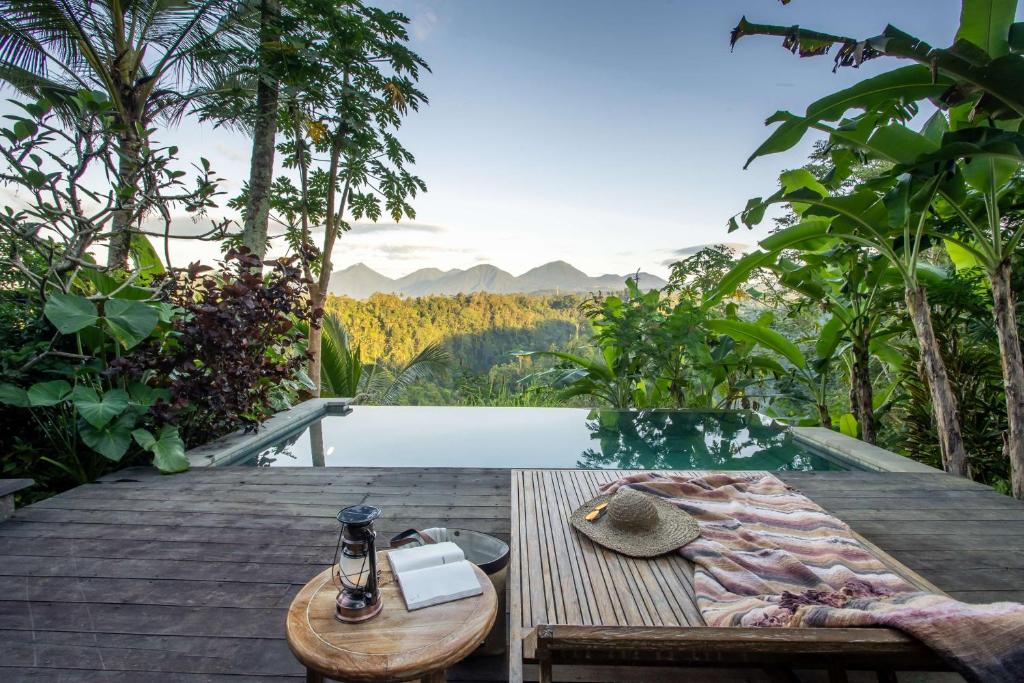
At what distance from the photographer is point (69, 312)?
2838mm

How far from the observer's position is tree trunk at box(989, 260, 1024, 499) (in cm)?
248

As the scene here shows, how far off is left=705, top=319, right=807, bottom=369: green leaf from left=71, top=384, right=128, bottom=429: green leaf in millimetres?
4259

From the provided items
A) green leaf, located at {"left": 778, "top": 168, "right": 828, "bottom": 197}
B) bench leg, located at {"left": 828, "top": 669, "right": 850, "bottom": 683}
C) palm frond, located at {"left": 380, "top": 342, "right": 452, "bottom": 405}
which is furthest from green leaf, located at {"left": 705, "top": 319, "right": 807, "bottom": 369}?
palm frond, located at {"left": 380, "top": 342, "right": 452, "bottom": 405}

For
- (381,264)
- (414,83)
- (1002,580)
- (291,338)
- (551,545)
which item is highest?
(414,83)

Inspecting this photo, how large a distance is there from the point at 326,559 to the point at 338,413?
3491 millimetres

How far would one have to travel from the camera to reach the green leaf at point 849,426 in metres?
4.11

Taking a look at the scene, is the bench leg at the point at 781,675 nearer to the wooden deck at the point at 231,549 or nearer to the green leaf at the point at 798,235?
the wooden deck at the point at 231,549

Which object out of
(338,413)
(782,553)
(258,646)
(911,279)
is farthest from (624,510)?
(338,413)

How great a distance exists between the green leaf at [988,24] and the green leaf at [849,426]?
2691 mm

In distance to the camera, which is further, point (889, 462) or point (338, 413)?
point (338, 413)

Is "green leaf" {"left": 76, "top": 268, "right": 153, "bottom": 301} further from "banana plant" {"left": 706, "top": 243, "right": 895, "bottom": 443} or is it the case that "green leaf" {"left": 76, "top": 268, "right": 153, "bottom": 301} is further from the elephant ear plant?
"banana plant" {"left": 706, "top": 243, "right": 895, "bottom": 443}

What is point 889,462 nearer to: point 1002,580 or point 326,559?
point 1002,580

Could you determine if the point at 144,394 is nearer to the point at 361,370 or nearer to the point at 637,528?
the point at 637,528

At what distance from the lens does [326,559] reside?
204cm
